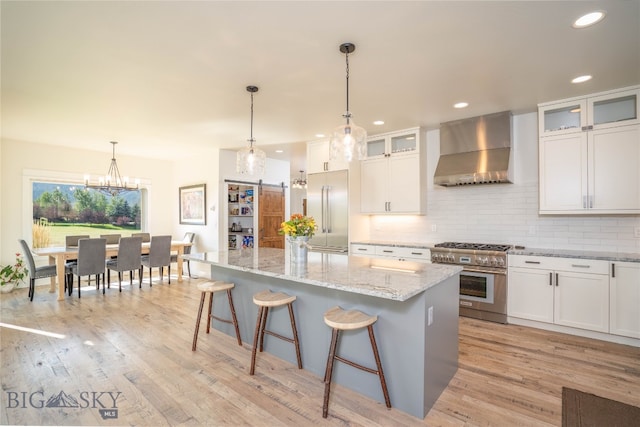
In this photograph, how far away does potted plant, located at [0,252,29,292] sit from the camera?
204 inches

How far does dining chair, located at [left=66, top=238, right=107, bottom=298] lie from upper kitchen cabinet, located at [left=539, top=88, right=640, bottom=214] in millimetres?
6315

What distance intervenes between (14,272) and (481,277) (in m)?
7.22

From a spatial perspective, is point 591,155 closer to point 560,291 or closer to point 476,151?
point 476,151

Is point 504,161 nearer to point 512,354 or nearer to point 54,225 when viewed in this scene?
point 512,354

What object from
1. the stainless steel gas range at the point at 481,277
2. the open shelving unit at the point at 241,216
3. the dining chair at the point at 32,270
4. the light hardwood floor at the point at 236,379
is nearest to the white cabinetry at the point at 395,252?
the stainless steel gas range at the point at 481,277

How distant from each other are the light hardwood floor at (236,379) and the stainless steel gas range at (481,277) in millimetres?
181

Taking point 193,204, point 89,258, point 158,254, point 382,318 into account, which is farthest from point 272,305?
point 193,204

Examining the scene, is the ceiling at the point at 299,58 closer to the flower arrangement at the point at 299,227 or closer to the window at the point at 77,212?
the flower arrangement at the point at 299,227

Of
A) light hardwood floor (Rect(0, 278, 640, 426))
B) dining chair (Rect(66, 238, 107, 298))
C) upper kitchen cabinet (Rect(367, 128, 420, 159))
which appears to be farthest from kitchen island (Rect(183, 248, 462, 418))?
dining chair (Rect(66, 238, 107, 298))

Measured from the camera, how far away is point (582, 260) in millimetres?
3289

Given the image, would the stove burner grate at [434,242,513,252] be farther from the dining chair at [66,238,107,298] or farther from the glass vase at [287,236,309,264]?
the dining chair at [66,238,107,298]

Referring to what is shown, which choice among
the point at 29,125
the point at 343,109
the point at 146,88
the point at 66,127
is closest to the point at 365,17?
the point at 343,109

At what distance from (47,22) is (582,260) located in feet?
A: 16.5

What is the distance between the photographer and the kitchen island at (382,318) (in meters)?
2.05
